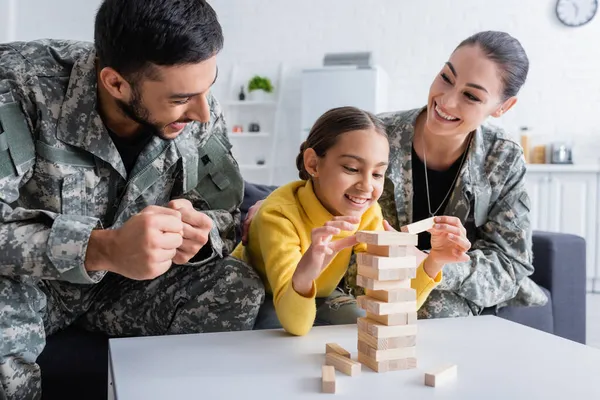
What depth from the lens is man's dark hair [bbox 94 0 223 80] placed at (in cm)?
124

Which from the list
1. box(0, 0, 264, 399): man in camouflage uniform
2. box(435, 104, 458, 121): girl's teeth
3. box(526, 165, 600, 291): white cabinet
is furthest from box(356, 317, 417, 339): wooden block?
box(526, 165, 600, 291): white cabinet

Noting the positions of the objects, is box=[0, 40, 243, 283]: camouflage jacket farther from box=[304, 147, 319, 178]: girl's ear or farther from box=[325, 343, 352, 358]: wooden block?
box=[325, 343, 352, 358]: wooden block

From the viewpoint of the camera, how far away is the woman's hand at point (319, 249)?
1108 millimetres

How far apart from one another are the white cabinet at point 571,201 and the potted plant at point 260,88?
2.32 m

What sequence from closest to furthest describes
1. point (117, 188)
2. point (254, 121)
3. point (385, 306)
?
point (385, 306) < point (117, 188) < point (254, 121)

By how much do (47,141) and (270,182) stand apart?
4.20 m

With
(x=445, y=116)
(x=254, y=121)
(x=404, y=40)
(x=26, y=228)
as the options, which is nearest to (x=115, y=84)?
(x=26, y=228)

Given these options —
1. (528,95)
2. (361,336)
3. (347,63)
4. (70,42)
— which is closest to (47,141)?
(70,42)

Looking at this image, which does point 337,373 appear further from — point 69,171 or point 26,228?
point 69,171

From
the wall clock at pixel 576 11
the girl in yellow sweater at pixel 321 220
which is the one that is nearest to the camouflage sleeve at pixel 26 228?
the girl in yellow sweater at pixel 321 220

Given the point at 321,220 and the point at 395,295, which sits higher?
the point at 321,220

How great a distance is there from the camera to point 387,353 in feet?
3.29

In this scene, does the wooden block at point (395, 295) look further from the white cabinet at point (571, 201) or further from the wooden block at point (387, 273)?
the white cabinet at point (571, 201)

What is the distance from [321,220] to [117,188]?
1.64 ft
